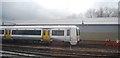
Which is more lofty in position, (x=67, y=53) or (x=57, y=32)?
(x=57, y=32)

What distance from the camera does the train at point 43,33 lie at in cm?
1241

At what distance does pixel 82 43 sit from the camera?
515 inches

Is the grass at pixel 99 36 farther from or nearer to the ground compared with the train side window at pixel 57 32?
nearer to the ground

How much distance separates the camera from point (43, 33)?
42.5 ft

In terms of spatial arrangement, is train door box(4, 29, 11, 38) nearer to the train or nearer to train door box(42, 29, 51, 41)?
the train

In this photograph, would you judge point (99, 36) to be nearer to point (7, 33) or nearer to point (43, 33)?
point (43, 33)

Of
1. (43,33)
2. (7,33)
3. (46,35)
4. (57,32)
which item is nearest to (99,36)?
(57,32)

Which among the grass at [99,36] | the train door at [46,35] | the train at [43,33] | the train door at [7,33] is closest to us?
the train at [43,33]

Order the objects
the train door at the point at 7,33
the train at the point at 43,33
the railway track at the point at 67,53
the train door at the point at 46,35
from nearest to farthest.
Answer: the railway track at the point at 67,53
the train at the point at 43,33
the train door at the point at 46,35
the train door at the point at 7,33

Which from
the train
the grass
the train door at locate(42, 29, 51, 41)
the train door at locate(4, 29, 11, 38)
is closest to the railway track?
the train

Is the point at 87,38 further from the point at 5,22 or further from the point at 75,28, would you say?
the point at 5,22

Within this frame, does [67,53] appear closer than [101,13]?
Yes

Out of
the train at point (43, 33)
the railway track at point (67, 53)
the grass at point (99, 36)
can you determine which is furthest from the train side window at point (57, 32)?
the railway track at point (67, 53)

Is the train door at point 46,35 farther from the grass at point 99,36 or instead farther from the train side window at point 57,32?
the grass at point 99,36
